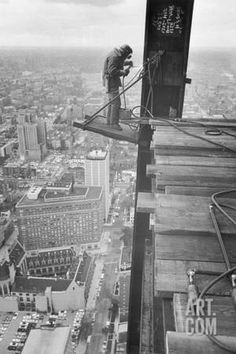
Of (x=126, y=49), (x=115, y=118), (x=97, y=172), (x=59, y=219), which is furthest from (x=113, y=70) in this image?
(x=97, y=172)

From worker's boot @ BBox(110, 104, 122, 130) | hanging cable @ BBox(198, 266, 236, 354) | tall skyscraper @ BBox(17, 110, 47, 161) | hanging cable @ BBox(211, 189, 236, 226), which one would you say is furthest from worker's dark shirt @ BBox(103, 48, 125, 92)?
tall skyscraper @ BBox(17, 110, 47, 161)

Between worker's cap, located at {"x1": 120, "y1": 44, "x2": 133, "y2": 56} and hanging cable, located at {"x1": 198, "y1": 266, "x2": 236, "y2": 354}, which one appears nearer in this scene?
hanging cable, located at {"x1": 198, "y1": 266, "x2": 236, "y2": 354}

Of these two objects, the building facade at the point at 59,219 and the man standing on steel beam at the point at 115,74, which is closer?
the man standing on steel beam at the point at 115,74

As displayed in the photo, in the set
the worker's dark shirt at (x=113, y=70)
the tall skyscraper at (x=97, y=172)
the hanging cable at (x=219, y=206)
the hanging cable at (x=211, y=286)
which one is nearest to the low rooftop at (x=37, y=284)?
the tall skyscraper at (x=97, y=172)

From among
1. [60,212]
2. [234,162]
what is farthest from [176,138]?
[60,212]

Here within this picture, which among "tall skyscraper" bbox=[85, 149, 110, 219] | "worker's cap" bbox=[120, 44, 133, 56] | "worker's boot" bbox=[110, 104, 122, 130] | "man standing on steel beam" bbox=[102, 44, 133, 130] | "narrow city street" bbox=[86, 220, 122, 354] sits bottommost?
"narrow city street" bbox=[86, 220, 122, 354]

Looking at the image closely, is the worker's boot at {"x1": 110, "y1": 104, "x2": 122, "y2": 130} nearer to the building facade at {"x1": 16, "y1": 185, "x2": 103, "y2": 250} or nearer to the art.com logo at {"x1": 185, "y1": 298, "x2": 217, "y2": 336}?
the art.com logo at {"x1": 185, "y1": 298, "x2": 217, "y2": 336}

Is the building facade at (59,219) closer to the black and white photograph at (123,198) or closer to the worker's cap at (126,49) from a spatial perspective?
the black and white photograph at (123,198)
